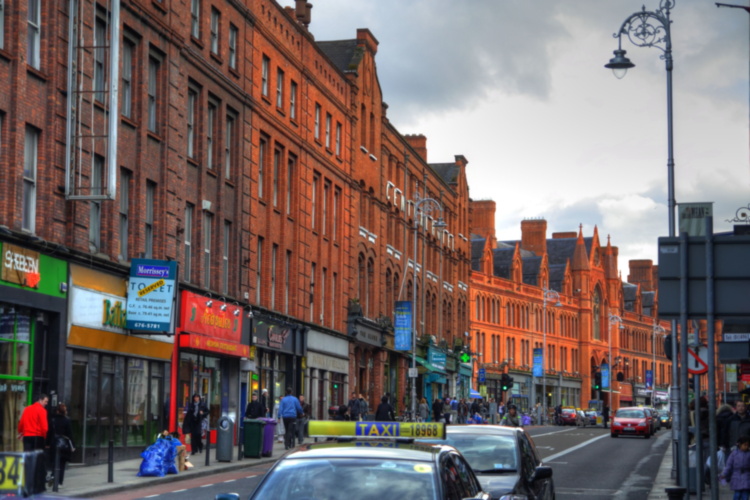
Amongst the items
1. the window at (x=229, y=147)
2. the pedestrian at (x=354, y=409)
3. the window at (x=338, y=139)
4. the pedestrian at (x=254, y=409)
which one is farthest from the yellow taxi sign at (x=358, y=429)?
the window at (x=338, y=139)

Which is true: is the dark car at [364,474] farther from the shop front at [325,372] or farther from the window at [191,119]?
the shop front at [325,372]

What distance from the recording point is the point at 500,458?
44.7ft

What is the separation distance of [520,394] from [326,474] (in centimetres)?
9616

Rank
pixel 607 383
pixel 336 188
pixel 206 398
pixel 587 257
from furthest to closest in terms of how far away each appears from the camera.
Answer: pixel 587 257
pixel 607 383
pixel 336 188
pixel 206 398

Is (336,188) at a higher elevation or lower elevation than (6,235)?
higher

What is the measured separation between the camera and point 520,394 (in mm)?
103000

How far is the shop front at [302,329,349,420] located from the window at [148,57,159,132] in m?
15.8

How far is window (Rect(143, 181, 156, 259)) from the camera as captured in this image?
107 feet

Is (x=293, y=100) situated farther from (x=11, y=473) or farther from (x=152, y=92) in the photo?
(x=11, y=473)

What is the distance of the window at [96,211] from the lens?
1139 inches

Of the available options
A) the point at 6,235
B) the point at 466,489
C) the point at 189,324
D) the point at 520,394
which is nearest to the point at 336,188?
the point at 189,324

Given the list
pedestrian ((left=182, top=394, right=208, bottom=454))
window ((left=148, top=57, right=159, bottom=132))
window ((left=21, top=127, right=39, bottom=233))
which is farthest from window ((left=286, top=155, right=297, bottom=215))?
window ((left=21, top=127, right=39, bottom=233))

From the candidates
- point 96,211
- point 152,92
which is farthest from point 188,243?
point 96,211

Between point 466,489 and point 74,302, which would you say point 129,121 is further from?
point 466,489
